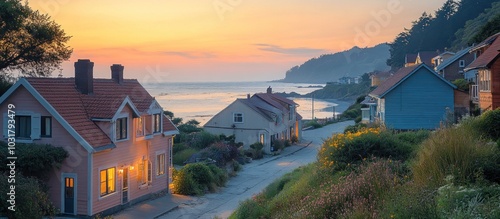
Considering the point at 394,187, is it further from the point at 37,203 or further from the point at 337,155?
the point at 37,203

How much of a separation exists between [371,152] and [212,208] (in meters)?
11.8

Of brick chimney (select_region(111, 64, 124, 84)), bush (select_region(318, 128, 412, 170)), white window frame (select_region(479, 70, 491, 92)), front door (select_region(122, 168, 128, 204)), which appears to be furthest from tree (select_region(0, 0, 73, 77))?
white window frame (select_region(479, 70, 491, 92))

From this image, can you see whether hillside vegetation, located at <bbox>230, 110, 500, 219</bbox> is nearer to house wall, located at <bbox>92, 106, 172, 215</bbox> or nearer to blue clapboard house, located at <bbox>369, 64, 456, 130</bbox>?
house wall, located at <bbox>92, 106, 172, 215</bbox>

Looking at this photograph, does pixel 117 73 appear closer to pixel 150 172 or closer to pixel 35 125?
pixel 150 172

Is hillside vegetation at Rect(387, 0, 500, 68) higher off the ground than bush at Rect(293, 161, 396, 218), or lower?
higher

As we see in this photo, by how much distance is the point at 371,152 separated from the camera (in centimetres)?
1844

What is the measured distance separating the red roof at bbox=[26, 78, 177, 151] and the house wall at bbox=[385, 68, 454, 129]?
20.7 metres

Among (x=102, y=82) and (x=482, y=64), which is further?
(x=482, y=64)

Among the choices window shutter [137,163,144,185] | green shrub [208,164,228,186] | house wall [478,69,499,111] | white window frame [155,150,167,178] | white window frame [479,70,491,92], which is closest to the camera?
window shutter [137,163,144,185]

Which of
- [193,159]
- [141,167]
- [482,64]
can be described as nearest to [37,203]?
[141,167]

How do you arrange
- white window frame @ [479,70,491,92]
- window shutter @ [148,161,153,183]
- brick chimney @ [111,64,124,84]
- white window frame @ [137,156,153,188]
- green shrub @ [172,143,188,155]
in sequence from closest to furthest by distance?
white window frame @ [137,156,153,188], window shutter @ [148,161,153,183], brick chimney @ [111,64,124,84], white window frame @ [479,70,491,92], green shrub @ [172,143,188,155]

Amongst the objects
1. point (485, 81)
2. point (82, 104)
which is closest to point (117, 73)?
point (82, 104)

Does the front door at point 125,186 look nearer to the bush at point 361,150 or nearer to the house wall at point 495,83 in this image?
the bush at point 361,150

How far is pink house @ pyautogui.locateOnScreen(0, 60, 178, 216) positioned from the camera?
22.8 meters
